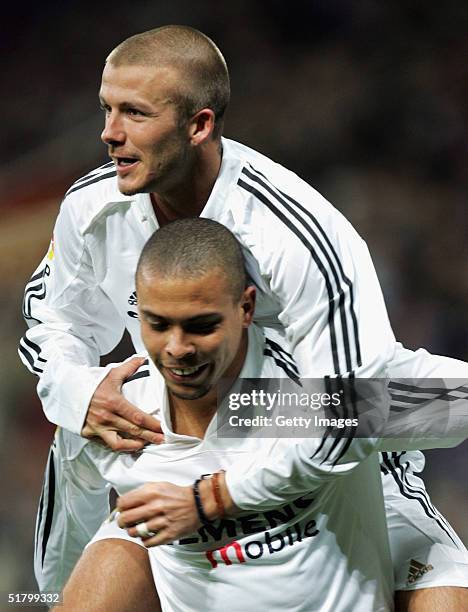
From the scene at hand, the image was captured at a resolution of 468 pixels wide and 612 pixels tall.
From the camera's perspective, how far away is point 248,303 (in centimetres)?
202

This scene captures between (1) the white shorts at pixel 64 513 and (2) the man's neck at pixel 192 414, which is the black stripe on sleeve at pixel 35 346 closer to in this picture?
(1) the white shorts at pixel 64 513

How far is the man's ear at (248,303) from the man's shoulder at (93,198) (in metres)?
0.36

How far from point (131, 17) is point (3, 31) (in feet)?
1.09

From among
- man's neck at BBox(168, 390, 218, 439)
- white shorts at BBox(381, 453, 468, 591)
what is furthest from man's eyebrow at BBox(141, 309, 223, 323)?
white shorts at BBox(381, 453, 468, 591)

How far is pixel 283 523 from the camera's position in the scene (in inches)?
79.0

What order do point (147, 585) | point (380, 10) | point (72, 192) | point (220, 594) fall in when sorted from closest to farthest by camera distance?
1. point (220, 594)
2. point (147, 585)
3. point (72, 192)
4. point (380, 10)

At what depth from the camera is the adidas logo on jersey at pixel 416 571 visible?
212cm

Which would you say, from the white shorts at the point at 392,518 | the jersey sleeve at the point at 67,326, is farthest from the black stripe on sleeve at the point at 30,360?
the white shorts at the point at 392,518

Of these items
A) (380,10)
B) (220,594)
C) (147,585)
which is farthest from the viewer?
(380,10)

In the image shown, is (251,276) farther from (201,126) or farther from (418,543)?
(418,543)

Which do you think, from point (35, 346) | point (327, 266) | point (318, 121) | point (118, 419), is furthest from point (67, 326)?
point (318, 121)

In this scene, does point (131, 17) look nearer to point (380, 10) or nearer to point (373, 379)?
point (380, 10)

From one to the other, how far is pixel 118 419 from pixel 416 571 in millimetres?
541

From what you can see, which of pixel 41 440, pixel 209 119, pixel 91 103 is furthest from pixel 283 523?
pixel 91 103
